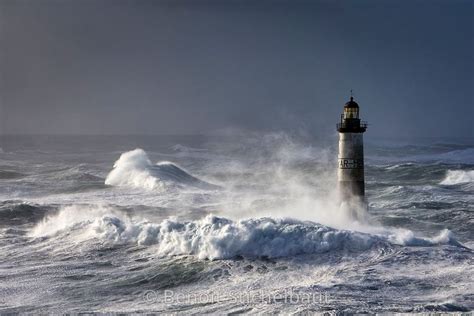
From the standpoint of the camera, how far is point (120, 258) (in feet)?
44.0

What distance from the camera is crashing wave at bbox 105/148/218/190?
28.8 meters

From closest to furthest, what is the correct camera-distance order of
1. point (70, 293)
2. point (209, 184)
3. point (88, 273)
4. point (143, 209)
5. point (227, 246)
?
point (70, 293)
point (88, 273)
point (227, 246)
point (143, 209)
point (209, 184)

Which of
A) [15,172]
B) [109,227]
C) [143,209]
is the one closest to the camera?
[109,227]

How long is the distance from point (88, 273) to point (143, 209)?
29.7 ft

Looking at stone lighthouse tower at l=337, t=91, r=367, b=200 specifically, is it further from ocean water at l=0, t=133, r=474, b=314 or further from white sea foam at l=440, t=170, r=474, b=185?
white sea foam at l=440, t=170, r=474, b=185

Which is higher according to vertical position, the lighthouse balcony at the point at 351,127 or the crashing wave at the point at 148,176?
the lighthouse balcony at the point at 351,127

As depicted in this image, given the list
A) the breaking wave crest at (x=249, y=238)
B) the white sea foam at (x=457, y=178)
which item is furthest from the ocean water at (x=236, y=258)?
the white sea foam at (x=457, y=178)

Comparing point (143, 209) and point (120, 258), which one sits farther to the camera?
point (143, 209)

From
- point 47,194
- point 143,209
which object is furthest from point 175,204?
point 47,194

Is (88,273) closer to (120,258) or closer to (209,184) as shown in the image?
(120,258)

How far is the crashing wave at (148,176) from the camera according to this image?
28.8 m

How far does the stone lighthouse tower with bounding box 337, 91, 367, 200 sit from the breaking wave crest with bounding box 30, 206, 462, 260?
6.08 ft

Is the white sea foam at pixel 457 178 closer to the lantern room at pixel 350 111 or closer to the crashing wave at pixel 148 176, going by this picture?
the crashing wave at pixel 148 176

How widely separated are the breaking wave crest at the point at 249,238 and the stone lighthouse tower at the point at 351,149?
1854 mm
